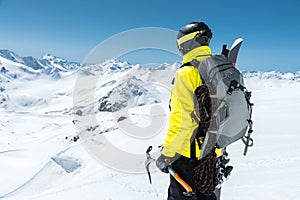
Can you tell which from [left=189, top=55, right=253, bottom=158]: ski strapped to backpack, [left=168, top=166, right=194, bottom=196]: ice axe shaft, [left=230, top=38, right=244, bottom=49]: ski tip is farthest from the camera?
[left=230, top=38, right=244, bottom=49]: ski tip

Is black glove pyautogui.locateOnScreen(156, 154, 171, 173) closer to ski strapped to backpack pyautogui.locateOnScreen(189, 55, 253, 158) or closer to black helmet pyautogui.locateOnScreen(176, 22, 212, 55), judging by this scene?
ski strapped to backpack pyautogui.locateOnScreen(189, 55, 253, 158)

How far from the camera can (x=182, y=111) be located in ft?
10.5

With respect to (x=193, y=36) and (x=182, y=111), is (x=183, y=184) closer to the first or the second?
(x=182, y=111)

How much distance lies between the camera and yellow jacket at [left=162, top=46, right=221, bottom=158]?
3.19 meters

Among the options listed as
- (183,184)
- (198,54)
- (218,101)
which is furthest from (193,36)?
(183,184)

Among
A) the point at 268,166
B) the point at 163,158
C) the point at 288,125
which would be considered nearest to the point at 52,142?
the point at 288,125

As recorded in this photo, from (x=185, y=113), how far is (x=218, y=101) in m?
0.40

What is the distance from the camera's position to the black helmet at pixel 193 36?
133 inches

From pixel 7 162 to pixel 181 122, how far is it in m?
45.2

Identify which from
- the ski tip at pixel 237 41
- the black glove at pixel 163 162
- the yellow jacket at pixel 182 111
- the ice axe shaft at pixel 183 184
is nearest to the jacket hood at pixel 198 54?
the yellow jacket at pixel 182 111

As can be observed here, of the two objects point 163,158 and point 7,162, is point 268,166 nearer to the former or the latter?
point 163,158

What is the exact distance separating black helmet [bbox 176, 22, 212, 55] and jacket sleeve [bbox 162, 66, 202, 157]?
34cm

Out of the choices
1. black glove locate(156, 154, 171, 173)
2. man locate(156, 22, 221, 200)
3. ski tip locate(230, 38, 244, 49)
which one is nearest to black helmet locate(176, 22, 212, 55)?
man locate(156, 22, 221, 200)

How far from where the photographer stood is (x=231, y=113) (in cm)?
321
